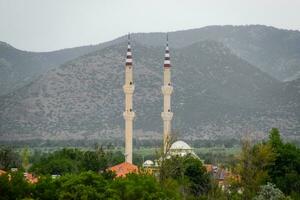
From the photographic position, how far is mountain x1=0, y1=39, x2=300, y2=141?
10975 cm

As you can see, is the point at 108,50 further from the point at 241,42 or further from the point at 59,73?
the point at 241,42

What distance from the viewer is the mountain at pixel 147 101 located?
110 m

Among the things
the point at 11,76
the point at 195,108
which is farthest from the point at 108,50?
the point at 11,76

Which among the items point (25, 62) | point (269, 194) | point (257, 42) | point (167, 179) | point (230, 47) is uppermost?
point (257, 42)

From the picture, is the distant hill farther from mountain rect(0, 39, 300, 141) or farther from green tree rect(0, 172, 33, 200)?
green tree rect(0, 172, 33, 200)

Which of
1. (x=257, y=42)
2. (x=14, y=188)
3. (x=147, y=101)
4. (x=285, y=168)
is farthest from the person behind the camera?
(x=257, y=42)

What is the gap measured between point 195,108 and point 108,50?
21722 millimetres

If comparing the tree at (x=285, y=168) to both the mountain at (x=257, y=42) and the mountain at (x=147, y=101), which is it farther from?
the mountain at (x=257, y=42)

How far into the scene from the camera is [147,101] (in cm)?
11412

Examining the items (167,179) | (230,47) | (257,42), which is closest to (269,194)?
(167,179)

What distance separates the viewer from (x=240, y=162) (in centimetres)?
3784

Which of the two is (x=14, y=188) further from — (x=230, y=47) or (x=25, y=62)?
(x=230, y=47)

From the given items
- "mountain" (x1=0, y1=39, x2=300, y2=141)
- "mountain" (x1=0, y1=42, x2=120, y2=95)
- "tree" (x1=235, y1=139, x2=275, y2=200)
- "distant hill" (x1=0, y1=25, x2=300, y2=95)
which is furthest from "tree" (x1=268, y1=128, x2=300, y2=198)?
"distant hill" (x1=0, y1=25, x2=300, y2=95)

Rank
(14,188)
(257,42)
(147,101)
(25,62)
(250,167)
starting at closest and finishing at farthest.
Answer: (14,188)
(250,167)
(147,101)
(25,62)
(257,42)
